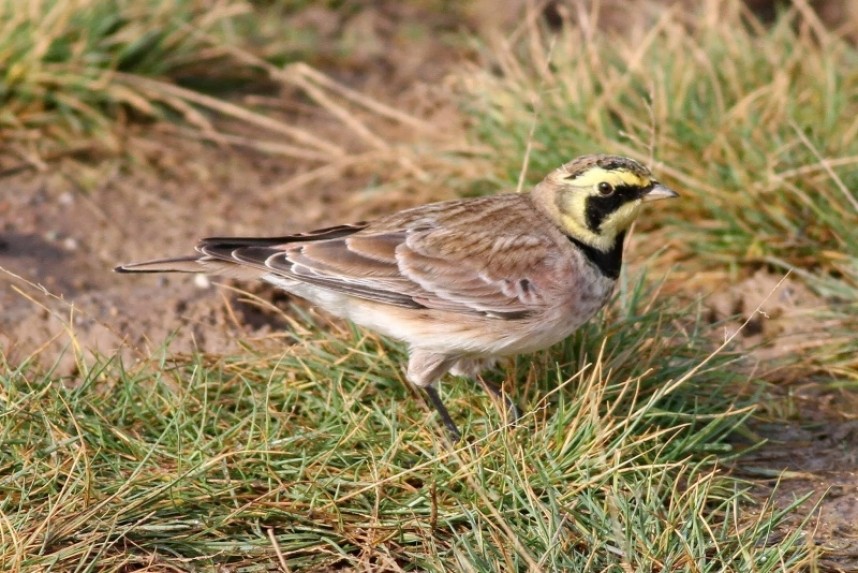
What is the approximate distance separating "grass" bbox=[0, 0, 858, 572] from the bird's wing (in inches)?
14.4

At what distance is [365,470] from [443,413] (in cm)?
42

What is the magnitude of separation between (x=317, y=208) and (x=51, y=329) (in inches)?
84.5

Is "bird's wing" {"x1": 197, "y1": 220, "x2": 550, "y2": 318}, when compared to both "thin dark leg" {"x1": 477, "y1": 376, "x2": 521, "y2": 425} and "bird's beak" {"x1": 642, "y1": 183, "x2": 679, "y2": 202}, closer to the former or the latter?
"thin dark leg" {"x1": 477, "y1": 376, "x2": 521, "y2": 425}

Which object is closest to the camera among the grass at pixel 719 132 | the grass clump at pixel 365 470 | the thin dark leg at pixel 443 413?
the grass clump at pixel 365 470

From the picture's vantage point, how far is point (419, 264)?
4734 mm

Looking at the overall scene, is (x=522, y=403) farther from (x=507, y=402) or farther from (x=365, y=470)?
(x=365, y=470)

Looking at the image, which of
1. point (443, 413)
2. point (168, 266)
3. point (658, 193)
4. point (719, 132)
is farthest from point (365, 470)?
point (719, 132)

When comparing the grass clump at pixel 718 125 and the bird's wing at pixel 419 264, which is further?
the grass clump at pixel 718 125

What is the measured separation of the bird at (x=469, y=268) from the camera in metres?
4.62

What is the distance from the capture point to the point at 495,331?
4.61m

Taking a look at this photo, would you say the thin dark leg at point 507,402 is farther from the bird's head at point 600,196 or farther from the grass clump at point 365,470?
the bird's head at point 600,196

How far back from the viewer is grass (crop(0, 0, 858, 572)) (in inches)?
158

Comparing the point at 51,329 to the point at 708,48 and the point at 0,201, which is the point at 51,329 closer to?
the point at 0,201

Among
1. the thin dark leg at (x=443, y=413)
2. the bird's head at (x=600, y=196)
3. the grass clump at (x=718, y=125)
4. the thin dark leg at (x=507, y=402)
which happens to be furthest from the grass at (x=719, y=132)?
the thin dark leg at (x=443, y=413)
